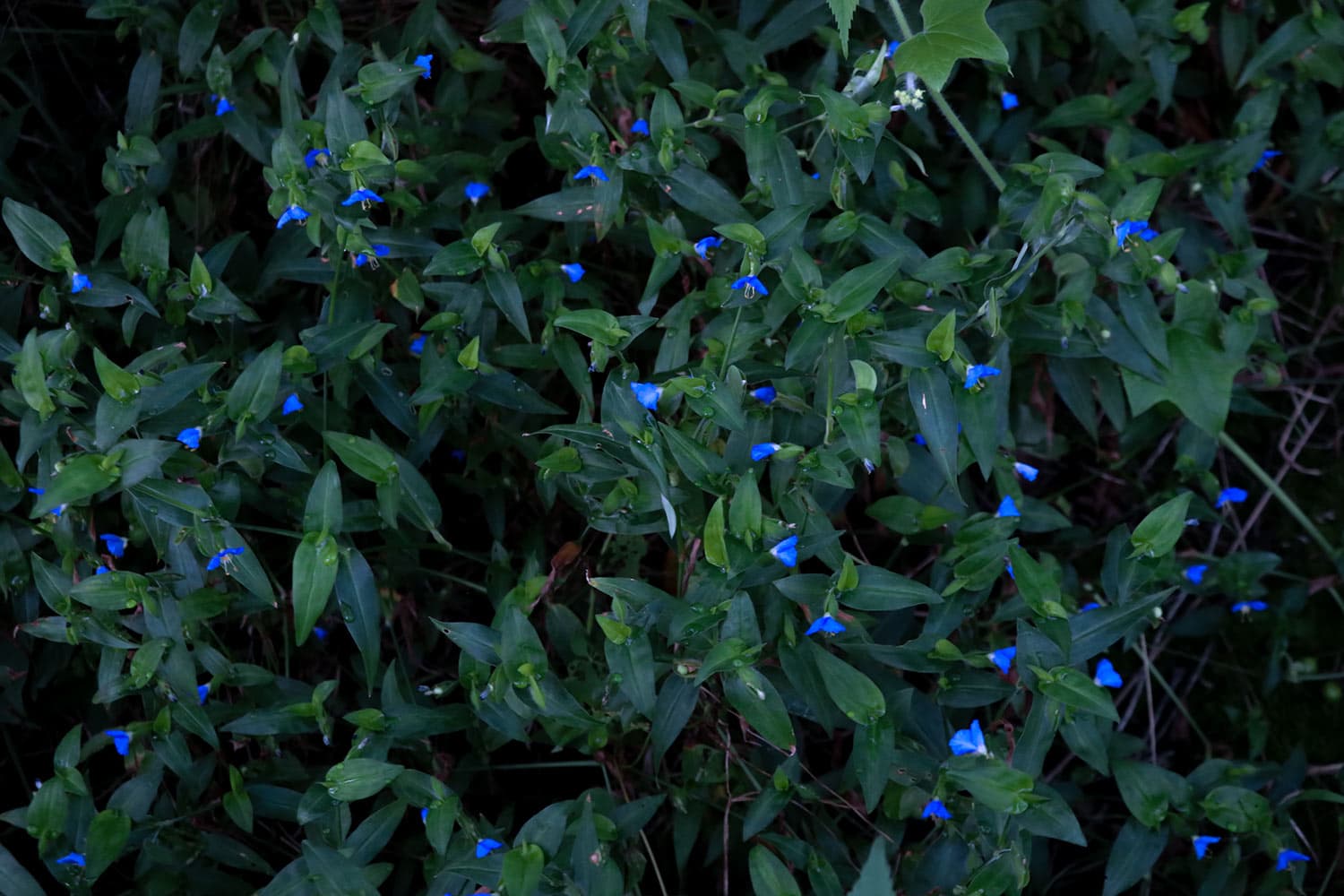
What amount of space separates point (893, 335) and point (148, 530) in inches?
57.7

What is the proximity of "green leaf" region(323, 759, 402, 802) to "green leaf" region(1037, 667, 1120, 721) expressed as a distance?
1.15 metres

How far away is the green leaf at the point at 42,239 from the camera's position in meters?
2.29

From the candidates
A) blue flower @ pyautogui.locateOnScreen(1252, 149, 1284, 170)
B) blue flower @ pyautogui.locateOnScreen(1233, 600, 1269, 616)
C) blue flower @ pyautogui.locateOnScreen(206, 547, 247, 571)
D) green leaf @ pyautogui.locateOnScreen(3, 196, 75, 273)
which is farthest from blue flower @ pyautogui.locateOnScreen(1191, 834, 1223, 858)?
green leaf @ pyautogui.locateOnScreen(3, 196, 75, 273)

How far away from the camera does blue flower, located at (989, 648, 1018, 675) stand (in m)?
2.15

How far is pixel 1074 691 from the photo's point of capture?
1993 millimetres

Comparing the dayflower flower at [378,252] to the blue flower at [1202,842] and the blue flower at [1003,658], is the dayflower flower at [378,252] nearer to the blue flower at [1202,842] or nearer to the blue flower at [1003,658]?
the blue flower at [1003,658]

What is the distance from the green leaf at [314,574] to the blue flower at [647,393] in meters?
0.60

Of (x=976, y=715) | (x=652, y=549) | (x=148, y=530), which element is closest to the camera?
(x=148, y=530)

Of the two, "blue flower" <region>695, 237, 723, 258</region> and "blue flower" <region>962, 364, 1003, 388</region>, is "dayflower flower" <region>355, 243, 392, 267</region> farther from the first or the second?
"blue flower" <region>962, 364, 1003, 388</region>

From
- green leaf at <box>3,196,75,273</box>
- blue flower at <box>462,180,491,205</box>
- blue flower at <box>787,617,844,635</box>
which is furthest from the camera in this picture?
blue flower at <box>462,180,491,205</box>

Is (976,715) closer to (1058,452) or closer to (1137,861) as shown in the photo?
(1137,861)

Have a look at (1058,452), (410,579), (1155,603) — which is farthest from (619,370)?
(1058,452)

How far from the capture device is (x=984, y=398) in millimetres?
2146

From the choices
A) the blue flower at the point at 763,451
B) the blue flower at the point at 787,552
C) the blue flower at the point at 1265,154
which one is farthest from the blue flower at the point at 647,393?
the blue flower at the point at 1265,154
